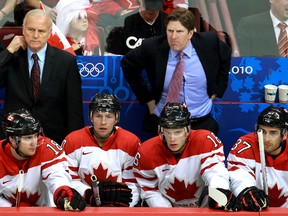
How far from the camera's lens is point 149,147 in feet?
18.4

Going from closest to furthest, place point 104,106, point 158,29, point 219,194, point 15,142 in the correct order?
1. point 219,194
2. point 15,142
3. point 104,106
4. point 158,29

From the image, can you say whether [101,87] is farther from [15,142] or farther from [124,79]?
[15,142]

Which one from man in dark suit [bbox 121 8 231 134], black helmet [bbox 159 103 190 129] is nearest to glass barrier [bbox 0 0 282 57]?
man in dark suit [bbox 121 8 231 134]

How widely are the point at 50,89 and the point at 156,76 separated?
789mm

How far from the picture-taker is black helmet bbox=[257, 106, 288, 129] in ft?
18.1

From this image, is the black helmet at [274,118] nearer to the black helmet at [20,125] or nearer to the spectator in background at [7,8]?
the black helmet at [20,125]

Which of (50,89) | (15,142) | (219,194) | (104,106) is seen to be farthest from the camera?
(50,89)

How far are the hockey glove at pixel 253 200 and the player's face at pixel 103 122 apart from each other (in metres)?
1.23

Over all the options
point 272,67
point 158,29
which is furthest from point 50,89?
point 272,67

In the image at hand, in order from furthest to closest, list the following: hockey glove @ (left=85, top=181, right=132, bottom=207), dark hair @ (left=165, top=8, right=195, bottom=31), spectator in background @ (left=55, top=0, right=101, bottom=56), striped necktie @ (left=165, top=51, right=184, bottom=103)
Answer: spectator in background @ (left=55, top=0, right=101, bottom=56), striped necktie @ (left=165, top=51, right=184, bottom=103), dark hair @ (left=165, top=8, right=195, bottom=31), hockey glove @ (left=85, top=181, right=132, bottom=207)

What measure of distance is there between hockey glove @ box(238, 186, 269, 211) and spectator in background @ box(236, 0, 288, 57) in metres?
2.42

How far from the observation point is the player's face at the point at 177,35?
602 centimetres

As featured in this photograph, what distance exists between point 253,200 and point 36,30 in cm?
223

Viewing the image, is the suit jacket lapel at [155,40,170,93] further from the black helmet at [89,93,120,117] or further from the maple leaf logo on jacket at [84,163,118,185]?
the maple leaf logo on jacket at [84,163,118,185]
